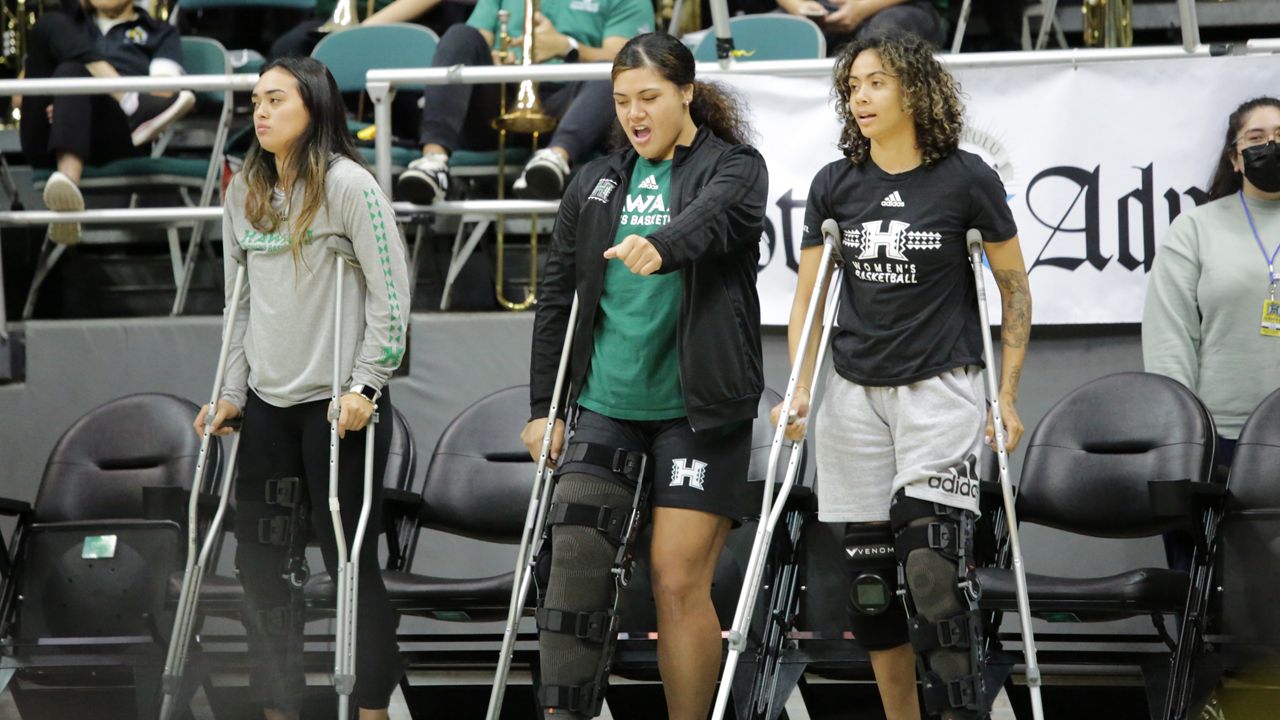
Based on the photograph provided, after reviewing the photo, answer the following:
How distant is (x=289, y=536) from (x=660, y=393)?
1.14 metres

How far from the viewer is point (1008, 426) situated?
12.0 ft

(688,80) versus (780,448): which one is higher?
(688,80)

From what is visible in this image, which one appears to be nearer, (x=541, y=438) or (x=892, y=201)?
(x=892, y=201)

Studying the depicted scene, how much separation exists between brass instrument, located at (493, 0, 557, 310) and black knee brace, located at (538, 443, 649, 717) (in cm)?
244

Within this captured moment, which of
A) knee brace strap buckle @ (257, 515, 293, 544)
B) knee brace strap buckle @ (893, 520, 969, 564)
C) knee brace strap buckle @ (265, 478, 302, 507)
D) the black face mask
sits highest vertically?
the black face mask

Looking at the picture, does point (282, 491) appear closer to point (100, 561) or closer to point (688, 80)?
point (100, 561)

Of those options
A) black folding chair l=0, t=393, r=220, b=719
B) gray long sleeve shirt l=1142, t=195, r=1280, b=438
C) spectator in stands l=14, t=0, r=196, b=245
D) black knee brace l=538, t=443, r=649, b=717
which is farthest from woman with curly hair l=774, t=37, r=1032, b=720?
spectator in stands l=14, t=0, r=196, b=245

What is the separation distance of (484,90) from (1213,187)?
2.91 meters

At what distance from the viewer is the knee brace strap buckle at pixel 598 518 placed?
363 centimetres

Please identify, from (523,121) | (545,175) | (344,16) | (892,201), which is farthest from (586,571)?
(344,16)

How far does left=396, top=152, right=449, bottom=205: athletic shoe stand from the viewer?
544 centimetres

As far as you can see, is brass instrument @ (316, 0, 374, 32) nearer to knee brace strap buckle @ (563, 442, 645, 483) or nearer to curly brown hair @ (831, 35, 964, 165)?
curly brown hair @ (831, 35, 964, 165)

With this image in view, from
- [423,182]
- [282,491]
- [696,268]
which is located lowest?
[282,491]

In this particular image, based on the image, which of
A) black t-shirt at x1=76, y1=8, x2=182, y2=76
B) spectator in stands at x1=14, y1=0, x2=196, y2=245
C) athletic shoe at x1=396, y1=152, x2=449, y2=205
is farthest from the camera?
black t-shirt at x1=76, y1=8, x2=182, y2=76
